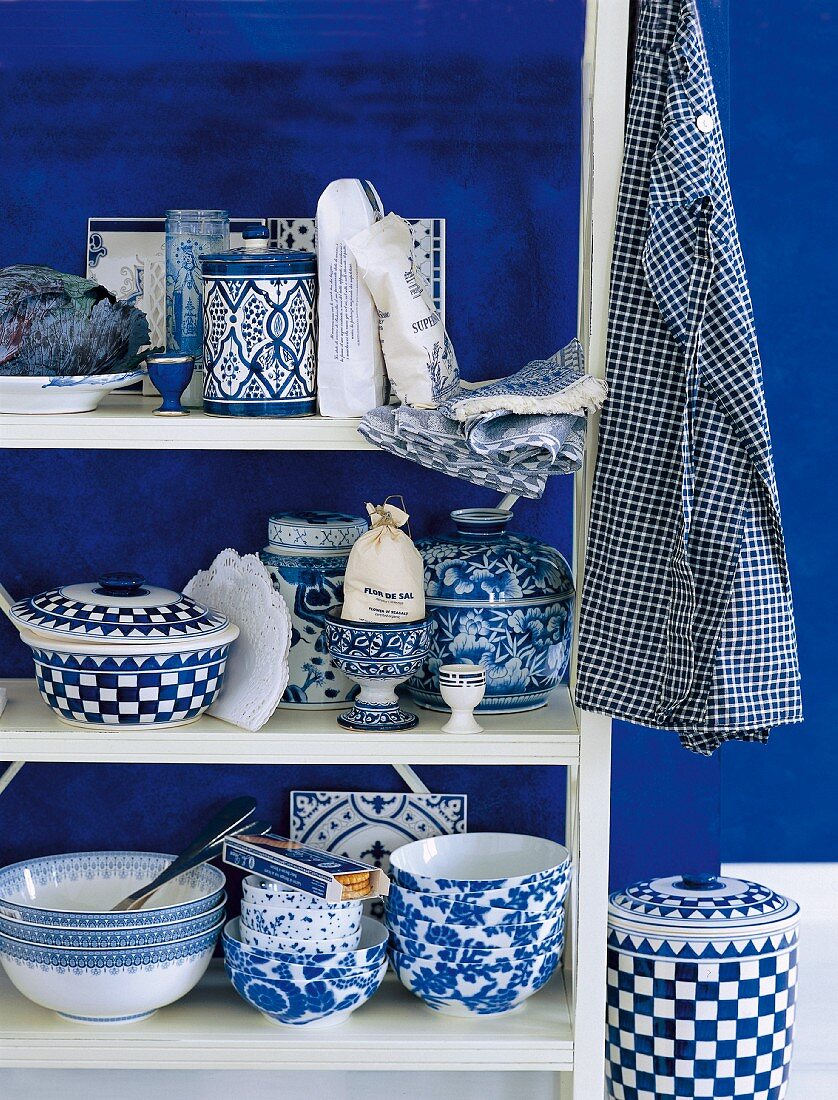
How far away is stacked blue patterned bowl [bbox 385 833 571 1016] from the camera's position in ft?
5.37

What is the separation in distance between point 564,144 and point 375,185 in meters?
0.27

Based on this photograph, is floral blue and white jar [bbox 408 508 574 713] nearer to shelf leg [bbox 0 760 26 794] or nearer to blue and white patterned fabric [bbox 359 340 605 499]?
blue and white patterned fabric [bbox 359 340 605 499]

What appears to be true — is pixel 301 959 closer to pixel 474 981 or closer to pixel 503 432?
pixel 474 981

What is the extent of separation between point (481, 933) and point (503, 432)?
1.99ft

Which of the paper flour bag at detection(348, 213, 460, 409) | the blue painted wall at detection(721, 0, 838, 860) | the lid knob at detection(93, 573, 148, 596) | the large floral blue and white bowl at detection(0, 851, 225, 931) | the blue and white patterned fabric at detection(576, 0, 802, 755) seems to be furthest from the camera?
the blue painted wall at detection(721, 0, 838, 860)

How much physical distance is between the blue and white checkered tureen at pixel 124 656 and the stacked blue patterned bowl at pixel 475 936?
353mm

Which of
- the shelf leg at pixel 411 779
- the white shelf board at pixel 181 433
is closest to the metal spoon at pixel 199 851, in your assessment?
the shelf leg at pixel 411 779

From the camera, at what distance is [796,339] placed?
257 cm

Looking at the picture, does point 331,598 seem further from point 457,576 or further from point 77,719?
point 77,719

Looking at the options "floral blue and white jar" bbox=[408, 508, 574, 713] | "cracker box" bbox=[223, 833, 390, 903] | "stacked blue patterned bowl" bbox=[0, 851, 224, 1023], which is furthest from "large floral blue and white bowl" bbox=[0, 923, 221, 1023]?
"floral blue and white jar" bbox=[408, 508, 574, 713]

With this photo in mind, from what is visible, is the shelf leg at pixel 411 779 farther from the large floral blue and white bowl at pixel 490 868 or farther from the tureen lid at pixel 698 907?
the tureen lid at pixel 698 907

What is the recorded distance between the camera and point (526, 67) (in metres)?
1.86

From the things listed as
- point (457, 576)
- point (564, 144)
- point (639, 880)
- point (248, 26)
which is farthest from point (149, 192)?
point (639, 880)

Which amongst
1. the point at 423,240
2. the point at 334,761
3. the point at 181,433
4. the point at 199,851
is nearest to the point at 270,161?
the point at 423,240
